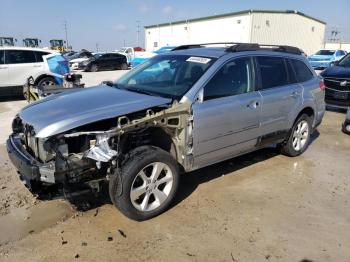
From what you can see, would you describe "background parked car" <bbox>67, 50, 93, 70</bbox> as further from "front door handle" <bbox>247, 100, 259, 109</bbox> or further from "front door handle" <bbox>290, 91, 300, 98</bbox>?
"front door handle" <bbox>247, 100, 259, 109</bbox>

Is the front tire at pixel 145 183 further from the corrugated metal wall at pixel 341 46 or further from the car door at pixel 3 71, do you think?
the corrugated metal wall at pixel 341 46

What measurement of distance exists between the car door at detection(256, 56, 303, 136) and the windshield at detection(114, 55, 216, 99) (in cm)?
98

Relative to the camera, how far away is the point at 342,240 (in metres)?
3.58

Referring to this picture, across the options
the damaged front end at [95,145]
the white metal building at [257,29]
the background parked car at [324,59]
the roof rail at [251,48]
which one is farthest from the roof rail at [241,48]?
the white metal building at [257,29]

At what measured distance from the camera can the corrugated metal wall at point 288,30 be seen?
3800 centimetres

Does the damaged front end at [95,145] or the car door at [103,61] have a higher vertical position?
the damaged front end at [95,145]

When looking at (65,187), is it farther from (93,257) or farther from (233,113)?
(233,113)

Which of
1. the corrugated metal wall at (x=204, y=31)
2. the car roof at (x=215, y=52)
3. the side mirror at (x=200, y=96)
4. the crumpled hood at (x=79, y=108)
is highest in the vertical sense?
the corrugated metal wall at (x=204, y=31)

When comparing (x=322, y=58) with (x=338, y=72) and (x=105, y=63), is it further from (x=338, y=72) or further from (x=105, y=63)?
(x=338, y=72)

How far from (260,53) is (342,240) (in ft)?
8.63

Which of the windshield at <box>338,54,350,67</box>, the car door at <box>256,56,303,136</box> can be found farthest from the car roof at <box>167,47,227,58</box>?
the windshield at <box>338,54,350,67</box>

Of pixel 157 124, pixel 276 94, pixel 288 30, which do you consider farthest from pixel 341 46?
pixel 157 124

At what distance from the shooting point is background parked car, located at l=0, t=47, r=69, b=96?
11.2 metres

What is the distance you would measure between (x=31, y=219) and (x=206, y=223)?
1903mm
